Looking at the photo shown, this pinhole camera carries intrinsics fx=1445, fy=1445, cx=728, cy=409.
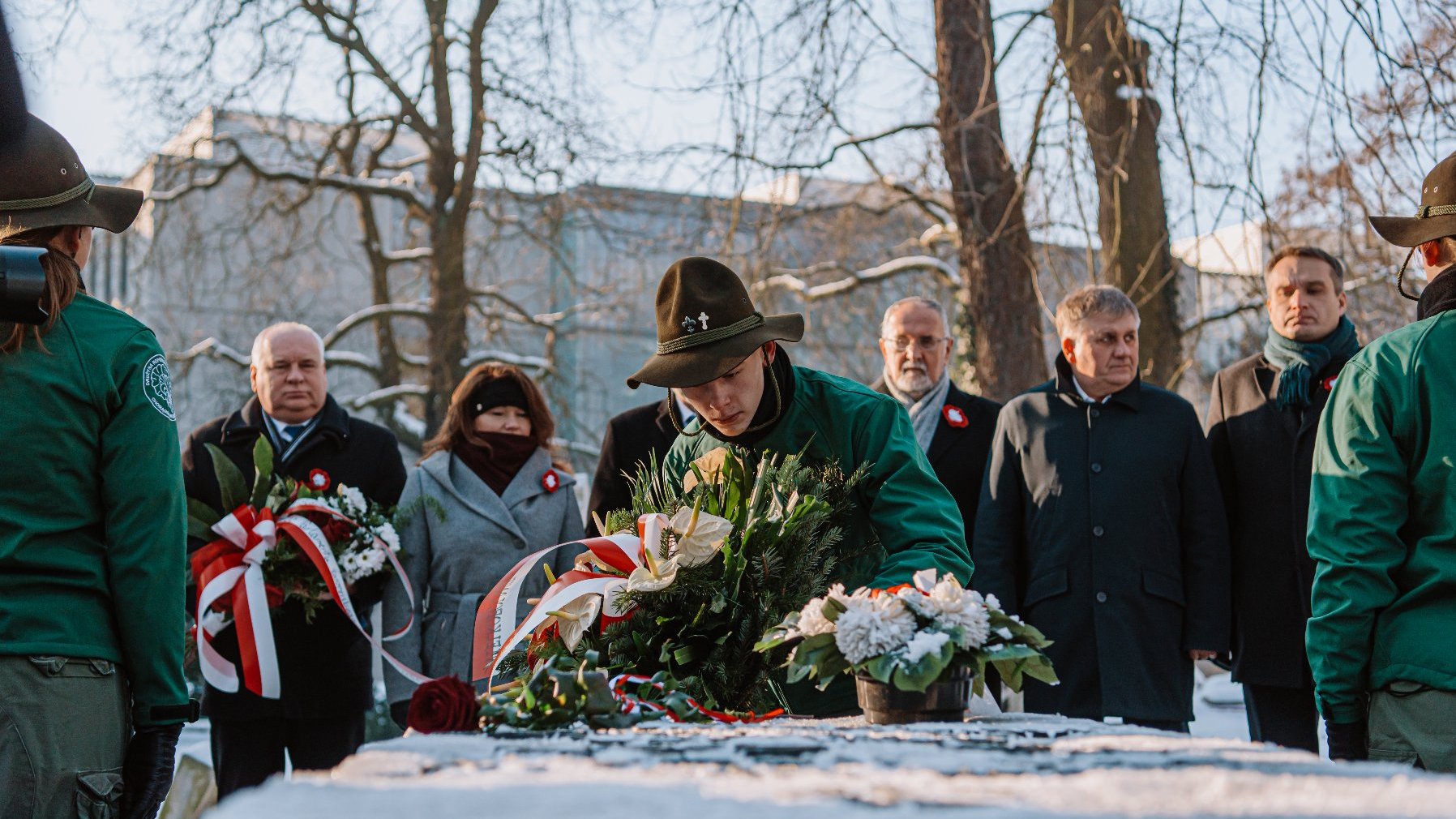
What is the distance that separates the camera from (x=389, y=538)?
541cm

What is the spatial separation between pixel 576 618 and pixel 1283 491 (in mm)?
3196

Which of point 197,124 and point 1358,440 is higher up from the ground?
point 197,124

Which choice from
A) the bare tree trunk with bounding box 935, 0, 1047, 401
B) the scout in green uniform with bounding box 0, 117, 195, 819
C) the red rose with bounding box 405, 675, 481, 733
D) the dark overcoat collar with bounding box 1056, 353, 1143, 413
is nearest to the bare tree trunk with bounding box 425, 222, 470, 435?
the bare tree trunk with bounding box 935, 0, 1047, 401

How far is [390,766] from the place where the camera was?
73.4 inches

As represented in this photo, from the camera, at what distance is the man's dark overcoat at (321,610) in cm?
537

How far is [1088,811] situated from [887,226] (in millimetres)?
13744

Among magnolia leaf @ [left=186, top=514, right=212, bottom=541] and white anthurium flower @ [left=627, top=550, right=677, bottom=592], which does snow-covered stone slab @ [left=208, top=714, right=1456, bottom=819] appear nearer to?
white anthurium flower @ [left=627, top=550, right=677, bottom=592]

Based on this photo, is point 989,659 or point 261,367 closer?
point 989,659

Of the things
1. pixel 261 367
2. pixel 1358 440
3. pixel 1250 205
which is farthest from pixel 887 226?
pixel 1358 440

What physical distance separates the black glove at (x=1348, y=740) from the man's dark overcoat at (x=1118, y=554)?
1711mm

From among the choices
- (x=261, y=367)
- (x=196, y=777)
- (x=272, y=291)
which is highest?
(x=272, y=291)

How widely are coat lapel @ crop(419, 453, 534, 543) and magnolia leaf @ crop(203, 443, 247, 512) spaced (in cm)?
77

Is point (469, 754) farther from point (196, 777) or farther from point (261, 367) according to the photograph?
point (196, 777)

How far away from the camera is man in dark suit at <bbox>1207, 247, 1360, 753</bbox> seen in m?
5.07
